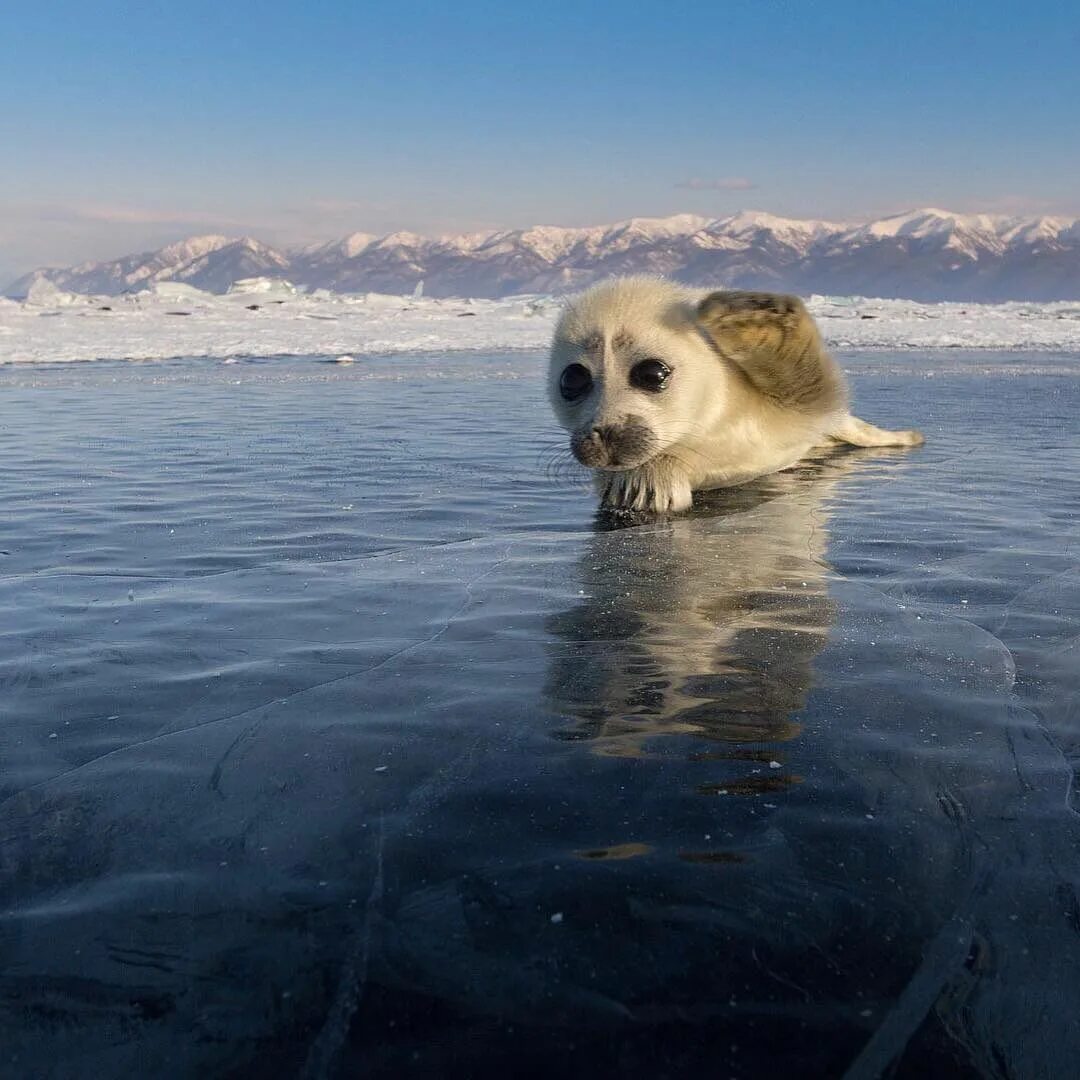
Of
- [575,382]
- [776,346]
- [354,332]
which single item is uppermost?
[776,346]

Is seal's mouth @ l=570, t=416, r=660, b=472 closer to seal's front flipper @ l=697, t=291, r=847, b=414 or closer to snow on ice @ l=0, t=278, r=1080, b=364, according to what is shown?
seal's front flipper @ l=697, t=291, r=847, b=414

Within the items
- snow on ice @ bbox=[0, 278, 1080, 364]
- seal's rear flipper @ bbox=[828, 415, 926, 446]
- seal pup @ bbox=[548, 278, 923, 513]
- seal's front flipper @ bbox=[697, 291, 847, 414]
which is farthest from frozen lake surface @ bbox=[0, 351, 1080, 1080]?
snow on ice @ bbox=[0, 278, 1080, 364]

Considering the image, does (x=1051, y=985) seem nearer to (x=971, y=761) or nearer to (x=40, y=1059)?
(x=971, y=761)

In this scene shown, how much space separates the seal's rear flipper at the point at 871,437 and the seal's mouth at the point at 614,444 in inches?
113

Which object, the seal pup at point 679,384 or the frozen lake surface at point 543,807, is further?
the seal pup at point 679,384

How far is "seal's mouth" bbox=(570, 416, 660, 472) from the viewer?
15.2 feet

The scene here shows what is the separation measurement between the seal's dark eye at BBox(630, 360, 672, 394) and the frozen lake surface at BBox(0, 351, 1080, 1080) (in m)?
1.05

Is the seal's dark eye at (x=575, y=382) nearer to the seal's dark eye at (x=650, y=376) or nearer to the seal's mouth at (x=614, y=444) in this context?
the seal's dark eye at (x=650, y=376)

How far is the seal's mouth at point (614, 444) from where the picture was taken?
15.2 ft

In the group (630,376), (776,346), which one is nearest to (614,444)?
(630,376)

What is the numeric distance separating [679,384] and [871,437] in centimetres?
284

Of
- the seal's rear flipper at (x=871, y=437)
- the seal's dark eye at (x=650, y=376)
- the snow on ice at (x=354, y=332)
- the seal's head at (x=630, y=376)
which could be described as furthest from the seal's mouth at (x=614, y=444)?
the snow on ice at (x=354, y=332)

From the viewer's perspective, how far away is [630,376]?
4.84m

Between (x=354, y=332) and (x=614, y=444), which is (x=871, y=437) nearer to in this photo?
(x=614, y=444)
